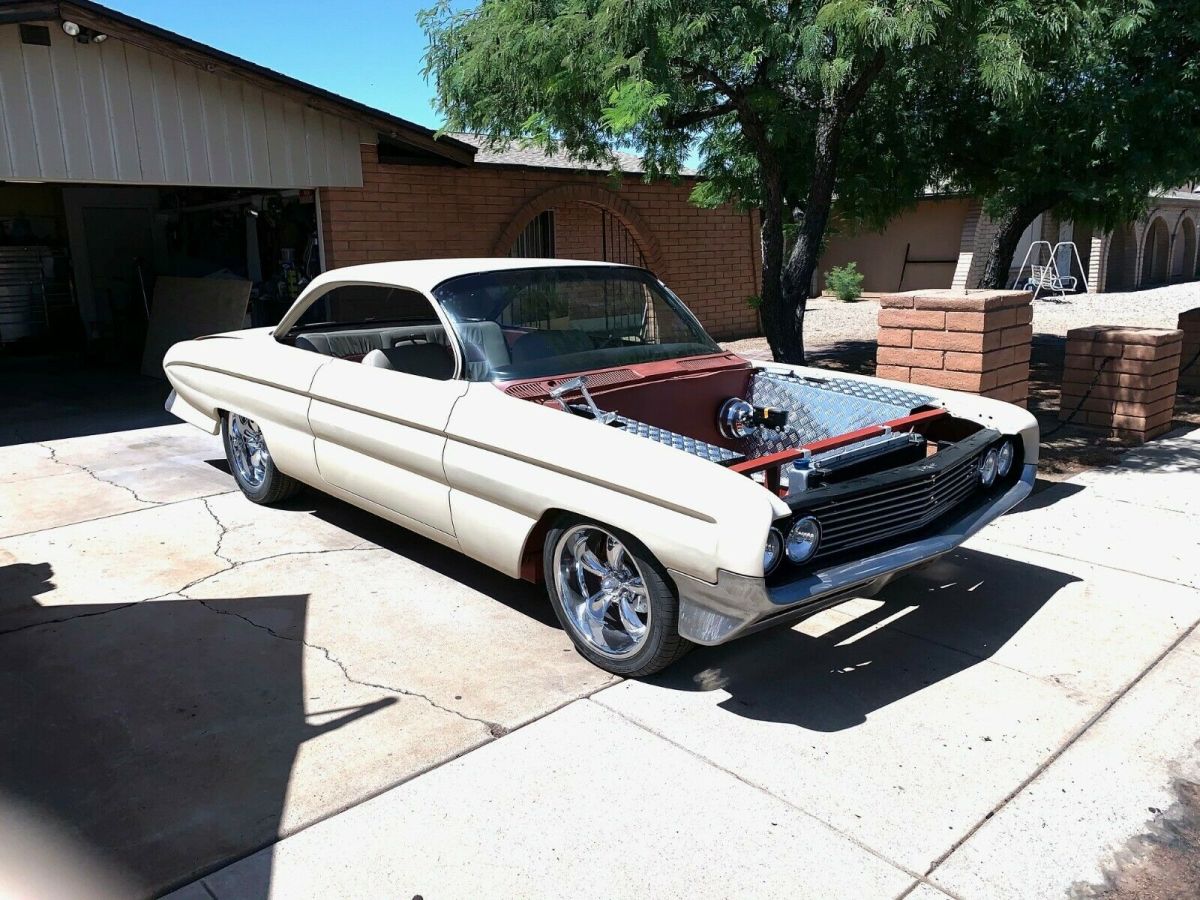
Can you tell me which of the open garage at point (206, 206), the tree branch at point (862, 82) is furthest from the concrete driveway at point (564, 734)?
the open garage at point (206, 206)

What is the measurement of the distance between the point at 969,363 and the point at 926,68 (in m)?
2.34

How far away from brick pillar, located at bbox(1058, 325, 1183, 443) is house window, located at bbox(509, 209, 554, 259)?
820cm

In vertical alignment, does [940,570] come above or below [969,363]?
below

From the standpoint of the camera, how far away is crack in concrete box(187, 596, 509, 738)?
11.4ft

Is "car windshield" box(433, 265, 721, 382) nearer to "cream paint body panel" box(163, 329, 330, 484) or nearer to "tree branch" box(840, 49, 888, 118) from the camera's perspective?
"cream paint body panel" box(163, 329, 330, 484)

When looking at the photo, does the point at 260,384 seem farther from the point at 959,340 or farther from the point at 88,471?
the point at 959,340

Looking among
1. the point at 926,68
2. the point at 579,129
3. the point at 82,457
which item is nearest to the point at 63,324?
the point at 82,457

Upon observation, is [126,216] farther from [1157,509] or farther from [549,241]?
[1157,509]

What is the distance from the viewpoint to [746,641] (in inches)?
165

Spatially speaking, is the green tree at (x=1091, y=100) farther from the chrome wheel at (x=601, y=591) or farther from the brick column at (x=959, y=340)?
the chrome wheel at (x=601, y=591)

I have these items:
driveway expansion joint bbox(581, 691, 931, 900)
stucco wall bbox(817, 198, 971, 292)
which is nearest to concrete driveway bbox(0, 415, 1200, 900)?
driveway expansion joint bbox(581, 691, 931, 900)

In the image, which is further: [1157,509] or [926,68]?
[926,68]

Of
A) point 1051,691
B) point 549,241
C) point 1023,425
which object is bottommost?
point 1051,691

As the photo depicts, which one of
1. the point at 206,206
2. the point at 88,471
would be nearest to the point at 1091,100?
the point at 88,471
